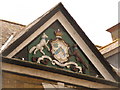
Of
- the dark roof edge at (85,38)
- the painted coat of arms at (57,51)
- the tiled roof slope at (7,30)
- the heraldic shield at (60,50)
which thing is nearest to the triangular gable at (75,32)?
the dark roof edge at (85,38)

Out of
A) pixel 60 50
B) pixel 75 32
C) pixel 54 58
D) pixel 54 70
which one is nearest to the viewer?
pixel 54 70

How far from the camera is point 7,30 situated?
1550cm

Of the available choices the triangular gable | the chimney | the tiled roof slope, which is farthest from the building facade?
the chimney

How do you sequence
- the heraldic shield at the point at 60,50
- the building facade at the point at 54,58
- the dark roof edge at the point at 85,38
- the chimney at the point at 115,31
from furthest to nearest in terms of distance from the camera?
the chimney at the point at 115,31 < the dark roof edge at the point at 85,38 < the heraldic shield at the point at 60,50 < the building facade at the point at 54,58

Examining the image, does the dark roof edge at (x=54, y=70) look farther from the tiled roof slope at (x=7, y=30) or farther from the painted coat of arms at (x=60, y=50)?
the tiled roof slope at (x=7, y=30)

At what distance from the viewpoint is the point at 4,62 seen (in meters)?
11.5

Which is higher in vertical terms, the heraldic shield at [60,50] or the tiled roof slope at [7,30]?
the tiled roof slope at [7,30]

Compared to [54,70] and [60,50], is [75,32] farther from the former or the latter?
[54,70]

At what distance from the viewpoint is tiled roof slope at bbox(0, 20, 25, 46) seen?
14.1 metres

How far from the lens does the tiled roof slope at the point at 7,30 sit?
14055mm

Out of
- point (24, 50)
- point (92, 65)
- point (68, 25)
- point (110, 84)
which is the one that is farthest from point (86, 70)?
point (24, 50)

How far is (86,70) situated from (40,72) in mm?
2731

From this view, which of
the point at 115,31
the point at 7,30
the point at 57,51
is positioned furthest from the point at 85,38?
the point at 115,31

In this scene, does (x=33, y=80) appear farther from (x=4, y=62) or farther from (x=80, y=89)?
(x=80, y=89)
